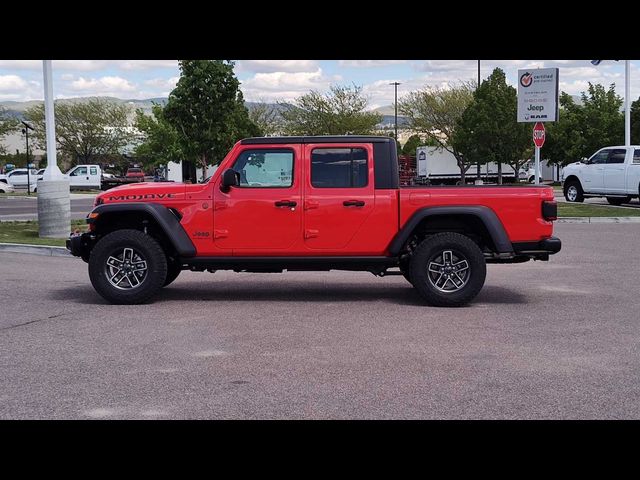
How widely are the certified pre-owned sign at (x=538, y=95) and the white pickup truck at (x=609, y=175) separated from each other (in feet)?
7.67

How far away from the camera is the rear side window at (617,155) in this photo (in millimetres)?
Answer: 26422

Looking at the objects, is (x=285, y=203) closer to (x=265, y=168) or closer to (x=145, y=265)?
(x=265, y=168)

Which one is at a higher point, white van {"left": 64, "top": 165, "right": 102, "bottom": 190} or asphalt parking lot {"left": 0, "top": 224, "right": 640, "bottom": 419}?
white van {"left": 64, "top": 165, "right": 102, "bottom": 190}

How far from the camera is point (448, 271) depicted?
32.8ft

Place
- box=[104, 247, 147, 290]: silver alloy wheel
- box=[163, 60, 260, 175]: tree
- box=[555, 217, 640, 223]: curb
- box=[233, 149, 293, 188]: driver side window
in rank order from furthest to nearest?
box=[163, 60, 260, 175]: tree → box=[555, 217, 640, 223]: curb → box=[233, 149, 293, 188]: driver side window → box=[104, 247, 147, 290]: silver alloy wheel

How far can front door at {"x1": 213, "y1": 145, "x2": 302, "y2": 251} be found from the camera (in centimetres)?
1010

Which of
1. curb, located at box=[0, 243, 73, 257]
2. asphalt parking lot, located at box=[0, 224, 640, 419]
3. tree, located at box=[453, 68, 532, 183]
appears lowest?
asphalt parking lot, located at box=[0, 224, 640, 419]

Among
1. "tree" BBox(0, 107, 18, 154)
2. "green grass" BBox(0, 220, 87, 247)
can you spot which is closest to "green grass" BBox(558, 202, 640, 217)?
"green grass" BBox(0, 220, 87, 247)

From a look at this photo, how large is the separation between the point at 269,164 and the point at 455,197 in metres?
2.32

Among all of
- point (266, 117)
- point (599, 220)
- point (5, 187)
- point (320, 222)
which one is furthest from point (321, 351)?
point (266, 117)

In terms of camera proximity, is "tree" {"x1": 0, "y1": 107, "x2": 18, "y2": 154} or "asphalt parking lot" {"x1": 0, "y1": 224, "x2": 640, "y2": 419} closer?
"asphalt parking lot" {"x1": 0, "y1": 224, "x2": 640, "y2": 419}

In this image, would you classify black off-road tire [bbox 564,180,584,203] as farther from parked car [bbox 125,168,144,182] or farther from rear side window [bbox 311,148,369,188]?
parked car [bbox 125,168,144,182]
